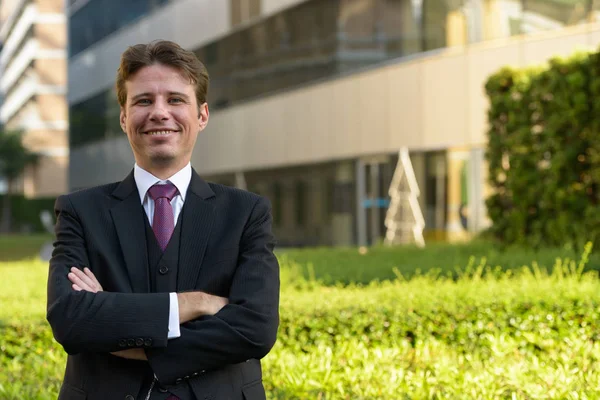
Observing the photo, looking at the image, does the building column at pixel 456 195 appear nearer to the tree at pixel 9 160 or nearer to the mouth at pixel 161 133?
the mouth at pixel 161 133

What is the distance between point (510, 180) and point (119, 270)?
33.4ft

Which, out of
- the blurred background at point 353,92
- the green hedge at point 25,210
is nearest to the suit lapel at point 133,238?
the blurred background at point 353,92

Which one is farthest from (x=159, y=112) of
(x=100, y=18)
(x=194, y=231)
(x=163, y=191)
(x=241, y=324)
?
(x=100, y=18)

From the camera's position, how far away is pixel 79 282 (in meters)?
3.03

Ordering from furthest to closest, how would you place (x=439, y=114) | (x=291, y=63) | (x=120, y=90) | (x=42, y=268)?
1. (x=291, y=63)
2. (x=439, y=114)
3. (x=42, y=268)
4. (x=120, y=90)

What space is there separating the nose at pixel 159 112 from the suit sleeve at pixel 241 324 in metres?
0.43

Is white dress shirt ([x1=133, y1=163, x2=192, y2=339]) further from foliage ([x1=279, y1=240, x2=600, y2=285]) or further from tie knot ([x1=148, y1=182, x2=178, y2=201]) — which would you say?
foliage ([x1=279, y1=240, x2=600, y2=285])

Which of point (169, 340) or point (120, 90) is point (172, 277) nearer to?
point (169, 340)

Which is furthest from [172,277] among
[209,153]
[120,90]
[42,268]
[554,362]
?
[209,153]

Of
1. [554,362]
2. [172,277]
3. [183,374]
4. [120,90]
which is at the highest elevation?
[120,90]

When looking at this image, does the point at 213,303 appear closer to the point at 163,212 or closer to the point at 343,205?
the point at 163,212

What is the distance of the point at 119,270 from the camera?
3068mm

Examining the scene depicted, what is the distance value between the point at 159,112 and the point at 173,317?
2.11 feet

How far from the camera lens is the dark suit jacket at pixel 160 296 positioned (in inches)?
115
